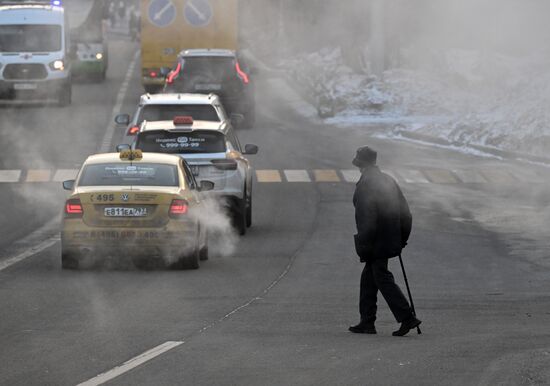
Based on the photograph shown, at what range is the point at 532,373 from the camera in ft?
32.0

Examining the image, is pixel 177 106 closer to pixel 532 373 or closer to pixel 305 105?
pixel 532 373

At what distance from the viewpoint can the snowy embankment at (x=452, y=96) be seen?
34438 mm

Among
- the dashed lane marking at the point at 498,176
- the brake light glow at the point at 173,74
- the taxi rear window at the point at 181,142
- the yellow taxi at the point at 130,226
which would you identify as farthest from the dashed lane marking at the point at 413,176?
the yellow taxi at the point at 130,226

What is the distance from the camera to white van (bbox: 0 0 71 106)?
42.1 m

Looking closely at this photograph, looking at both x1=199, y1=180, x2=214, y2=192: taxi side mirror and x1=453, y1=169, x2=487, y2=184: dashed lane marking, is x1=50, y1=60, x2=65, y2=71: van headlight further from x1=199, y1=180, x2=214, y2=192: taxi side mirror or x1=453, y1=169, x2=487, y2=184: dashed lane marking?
x1=199, y1=180, x2=214, y2=192: taxi side mirror

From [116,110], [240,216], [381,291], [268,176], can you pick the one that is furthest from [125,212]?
[116,110]

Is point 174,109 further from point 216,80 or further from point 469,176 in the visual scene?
point 216,80

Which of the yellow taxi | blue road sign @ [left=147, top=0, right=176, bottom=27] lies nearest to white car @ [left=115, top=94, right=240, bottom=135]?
the yellow taxi

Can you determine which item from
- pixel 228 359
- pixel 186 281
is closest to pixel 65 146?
pixel 186 281

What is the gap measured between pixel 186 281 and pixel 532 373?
6.53 metres

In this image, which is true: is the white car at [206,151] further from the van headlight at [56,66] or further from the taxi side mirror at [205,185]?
the van headlight at [56,66]

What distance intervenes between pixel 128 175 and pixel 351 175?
39.2 ft

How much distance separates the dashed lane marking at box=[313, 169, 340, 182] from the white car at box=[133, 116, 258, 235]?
7916 mm

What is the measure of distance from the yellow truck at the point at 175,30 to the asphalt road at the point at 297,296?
47.5 ft
